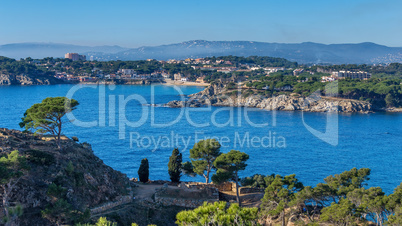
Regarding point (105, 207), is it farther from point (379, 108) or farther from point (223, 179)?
point (379, 108)

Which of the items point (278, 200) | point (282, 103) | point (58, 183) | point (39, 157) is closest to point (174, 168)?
point (278, 200)

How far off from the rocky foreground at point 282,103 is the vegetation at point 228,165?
205 feet

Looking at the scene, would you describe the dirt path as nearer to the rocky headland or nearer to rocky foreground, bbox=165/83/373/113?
rocky foreground, bbox=165/83/373/113

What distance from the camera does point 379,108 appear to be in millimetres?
89062

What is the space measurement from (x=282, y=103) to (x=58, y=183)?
2945 inches

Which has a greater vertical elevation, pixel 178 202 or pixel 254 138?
pixel 178 202

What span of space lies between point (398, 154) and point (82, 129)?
45438 millimetres

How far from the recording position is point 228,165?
1064 inches

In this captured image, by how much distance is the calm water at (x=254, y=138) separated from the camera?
43375mm

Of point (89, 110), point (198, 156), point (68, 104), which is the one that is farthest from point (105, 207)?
point (89, 110)

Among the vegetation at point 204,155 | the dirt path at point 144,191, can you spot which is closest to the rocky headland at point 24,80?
the dirt path at point 144,191

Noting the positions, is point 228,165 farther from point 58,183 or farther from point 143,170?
point 58,183

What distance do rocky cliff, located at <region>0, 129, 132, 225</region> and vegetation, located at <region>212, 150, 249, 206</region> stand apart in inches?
237

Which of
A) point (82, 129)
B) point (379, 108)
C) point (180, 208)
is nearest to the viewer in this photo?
point (180, 208)
